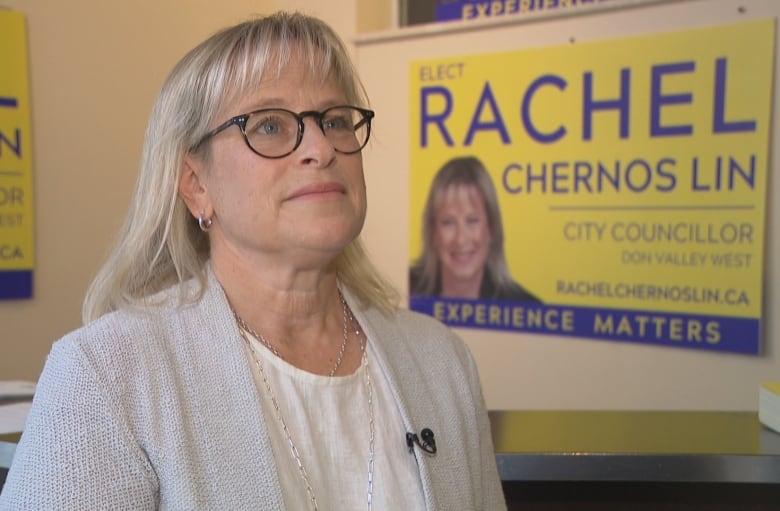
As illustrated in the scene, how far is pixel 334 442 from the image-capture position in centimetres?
115

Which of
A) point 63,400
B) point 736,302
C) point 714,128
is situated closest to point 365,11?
point 714,128

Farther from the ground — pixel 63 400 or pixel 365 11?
pixel 365 11

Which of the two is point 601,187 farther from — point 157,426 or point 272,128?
point 157,426

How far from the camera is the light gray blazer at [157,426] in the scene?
935mm

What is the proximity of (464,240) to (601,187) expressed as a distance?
2.04ft

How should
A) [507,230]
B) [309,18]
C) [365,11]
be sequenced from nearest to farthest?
[309,18]
[507,230]
[365,11]

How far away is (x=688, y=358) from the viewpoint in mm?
2686

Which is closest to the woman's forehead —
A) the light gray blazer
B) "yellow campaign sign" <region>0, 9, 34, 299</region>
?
"yellow campaign sign" <region>0, 9, 34, 299</region>

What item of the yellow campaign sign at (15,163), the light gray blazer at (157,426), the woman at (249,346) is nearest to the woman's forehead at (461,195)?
the yellow campaign sign at (15,163)

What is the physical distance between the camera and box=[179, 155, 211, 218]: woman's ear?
4.04 ft

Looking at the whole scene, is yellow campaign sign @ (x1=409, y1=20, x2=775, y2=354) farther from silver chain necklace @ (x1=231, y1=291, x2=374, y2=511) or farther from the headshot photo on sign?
silver chain necklace @ (x1=231, y1=291, x2=374, y2=511)

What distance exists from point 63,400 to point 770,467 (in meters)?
1.15

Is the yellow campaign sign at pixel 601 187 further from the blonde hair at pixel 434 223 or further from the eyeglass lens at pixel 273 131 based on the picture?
the eyeglass lens at pixel 273 131

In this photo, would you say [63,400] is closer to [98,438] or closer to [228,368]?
[98,438]
